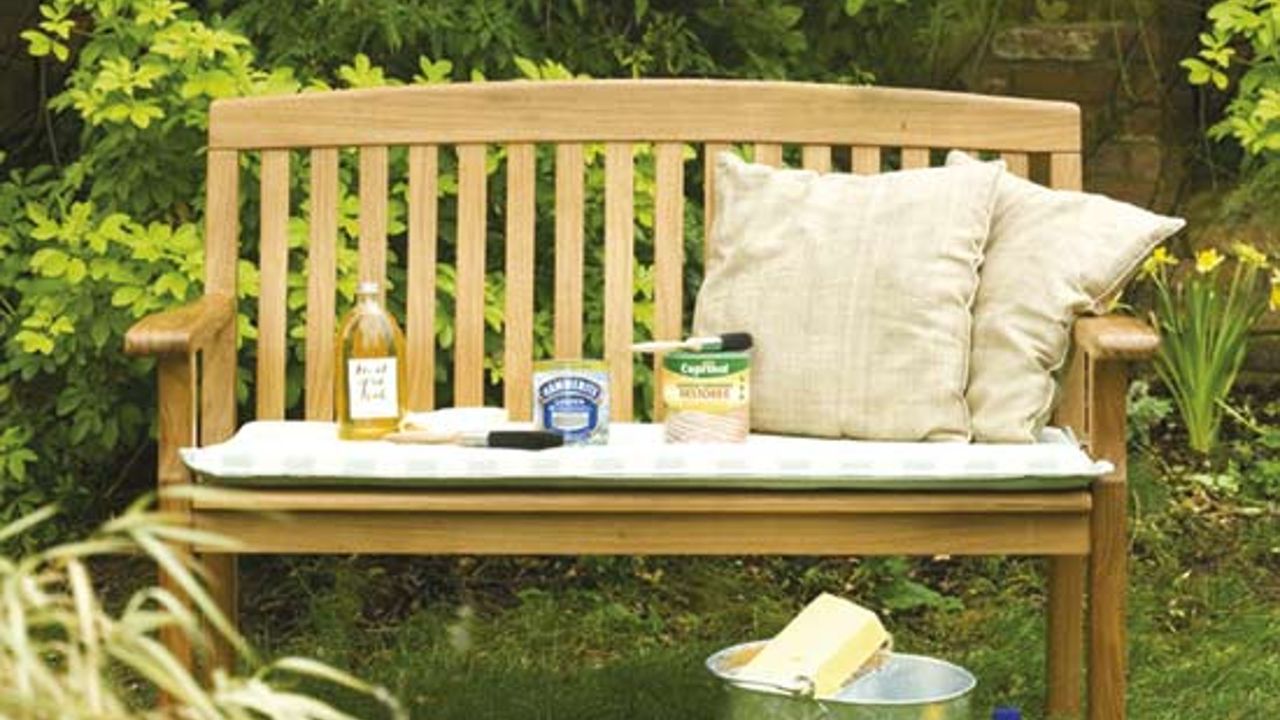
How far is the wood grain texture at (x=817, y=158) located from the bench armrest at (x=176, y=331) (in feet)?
3.25

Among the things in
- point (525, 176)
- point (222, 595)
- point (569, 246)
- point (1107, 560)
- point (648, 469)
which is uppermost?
point (525, 176)

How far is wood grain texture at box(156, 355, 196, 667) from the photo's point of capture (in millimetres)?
3484

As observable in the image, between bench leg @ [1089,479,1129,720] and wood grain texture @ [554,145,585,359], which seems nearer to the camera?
bench leg @ [1089,479,1129,720]

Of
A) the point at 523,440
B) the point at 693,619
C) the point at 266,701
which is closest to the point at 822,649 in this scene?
the point at 523,440

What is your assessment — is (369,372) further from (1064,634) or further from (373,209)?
(1064,634)

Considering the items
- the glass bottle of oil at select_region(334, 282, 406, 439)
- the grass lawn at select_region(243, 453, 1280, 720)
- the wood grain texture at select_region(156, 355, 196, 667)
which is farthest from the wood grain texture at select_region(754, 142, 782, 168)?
the wood grain texture at select_region(156, 355, 196, 667)

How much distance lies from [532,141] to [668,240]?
0.28m

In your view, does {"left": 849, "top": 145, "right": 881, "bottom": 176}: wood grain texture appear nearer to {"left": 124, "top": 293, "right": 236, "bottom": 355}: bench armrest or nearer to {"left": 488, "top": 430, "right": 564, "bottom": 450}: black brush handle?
{"left": 488, "top": 430, "right": 564, "bottom": 450}: black brush handle

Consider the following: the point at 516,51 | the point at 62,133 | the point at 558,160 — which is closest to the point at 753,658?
the point at 558,160

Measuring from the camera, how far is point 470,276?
4.07 m

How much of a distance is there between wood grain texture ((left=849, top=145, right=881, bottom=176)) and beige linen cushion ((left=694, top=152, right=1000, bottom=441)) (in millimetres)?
125

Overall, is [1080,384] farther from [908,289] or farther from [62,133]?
[62,133]

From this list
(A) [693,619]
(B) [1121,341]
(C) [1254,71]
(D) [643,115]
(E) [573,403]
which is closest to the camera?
(B) [1121,341]

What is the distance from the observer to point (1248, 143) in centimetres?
495
